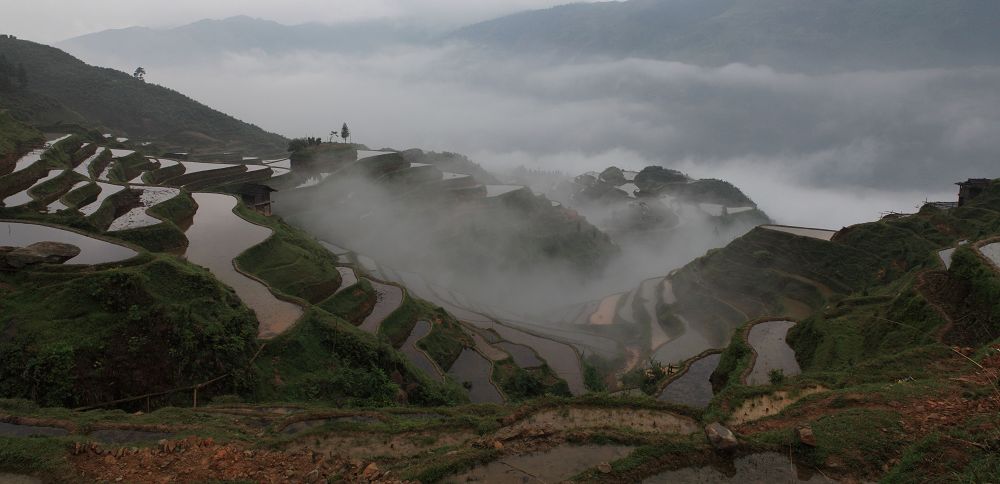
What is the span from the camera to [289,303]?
2309cm

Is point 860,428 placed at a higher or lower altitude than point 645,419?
higher

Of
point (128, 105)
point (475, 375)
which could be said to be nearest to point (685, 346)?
point (475, 375)

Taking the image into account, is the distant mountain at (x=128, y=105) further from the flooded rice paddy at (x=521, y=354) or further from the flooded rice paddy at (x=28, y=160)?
the flooded rice paddy at (x=521, y=354)

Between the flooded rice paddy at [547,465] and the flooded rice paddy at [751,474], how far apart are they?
124 cm

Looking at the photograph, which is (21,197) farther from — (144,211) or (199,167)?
(199,167)

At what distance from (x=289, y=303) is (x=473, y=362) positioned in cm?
1197

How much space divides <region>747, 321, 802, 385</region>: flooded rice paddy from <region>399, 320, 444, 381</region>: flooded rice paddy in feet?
47.3

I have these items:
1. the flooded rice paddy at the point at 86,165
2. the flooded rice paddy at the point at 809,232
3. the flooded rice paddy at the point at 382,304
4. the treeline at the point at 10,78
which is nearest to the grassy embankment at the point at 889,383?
the flooded rice paddy at the point at 809,232

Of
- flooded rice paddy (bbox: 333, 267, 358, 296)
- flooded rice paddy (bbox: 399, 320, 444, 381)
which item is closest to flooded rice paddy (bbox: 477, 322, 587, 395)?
flooded rice paddy (bbox: 399, 320, 444, 381)

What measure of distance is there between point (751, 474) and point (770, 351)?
52.1ft

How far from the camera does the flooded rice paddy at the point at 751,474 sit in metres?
10.1

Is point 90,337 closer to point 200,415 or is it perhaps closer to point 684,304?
point 200,415

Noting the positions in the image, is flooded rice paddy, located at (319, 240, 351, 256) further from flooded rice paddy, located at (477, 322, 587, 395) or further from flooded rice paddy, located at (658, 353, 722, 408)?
flooded rice paddy, located at (658, 353, 722, 408)

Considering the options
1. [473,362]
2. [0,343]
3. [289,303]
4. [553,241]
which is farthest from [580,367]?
[553,241]
